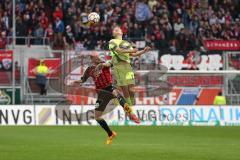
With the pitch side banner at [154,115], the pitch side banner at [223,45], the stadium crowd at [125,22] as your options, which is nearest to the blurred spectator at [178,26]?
the stadium crowd at [125,22]

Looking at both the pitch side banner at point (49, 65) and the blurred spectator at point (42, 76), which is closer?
the blurred spectator at point (42, 76)

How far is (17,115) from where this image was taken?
32656 millimetres

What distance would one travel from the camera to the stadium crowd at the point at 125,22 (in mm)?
39281

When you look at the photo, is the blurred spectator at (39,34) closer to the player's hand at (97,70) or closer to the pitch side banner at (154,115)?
the pitch side banner at (154,115)

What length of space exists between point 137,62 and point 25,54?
5.29 metres

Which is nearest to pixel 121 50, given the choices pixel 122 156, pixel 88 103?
pixel 122 156

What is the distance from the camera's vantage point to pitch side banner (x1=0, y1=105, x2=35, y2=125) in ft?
106

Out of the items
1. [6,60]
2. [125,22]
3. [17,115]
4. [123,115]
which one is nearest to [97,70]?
[17,115]

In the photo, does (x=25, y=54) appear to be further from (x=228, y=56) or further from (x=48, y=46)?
(x=228, y=56)

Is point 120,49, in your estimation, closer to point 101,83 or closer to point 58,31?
point 101,83

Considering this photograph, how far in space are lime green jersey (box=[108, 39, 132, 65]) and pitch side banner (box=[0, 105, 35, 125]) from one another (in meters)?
10.8

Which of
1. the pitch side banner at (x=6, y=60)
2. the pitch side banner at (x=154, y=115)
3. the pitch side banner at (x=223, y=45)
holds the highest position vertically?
the pitch side banner at (x=223, y=45)

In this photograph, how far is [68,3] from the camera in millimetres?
41219

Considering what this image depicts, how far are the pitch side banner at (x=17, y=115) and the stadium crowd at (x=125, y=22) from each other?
5.80 meters
